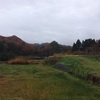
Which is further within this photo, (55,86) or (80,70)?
(80,70)

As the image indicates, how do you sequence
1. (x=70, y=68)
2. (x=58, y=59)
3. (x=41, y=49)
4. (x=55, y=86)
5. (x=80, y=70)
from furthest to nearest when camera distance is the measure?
(x=41, y=49)
(x=58, y=59)
(x=70, y=68)
(x=80, y=70)
(x=55, y=86)

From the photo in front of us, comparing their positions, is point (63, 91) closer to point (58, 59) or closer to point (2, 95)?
point (2, 95)

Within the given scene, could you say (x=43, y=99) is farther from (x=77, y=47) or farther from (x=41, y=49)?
(x=41, y=49)

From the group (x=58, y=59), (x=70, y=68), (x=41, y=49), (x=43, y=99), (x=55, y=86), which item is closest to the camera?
(x=43, y=99)

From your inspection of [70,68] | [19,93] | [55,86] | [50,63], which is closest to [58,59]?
→ [50,63]

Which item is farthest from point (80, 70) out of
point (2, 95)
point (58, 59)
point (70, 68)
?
point (58, 59)

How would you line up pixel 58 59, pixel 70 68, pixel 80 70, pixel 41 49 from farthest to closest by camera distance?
pixel 41 49, pixel 58 59, pixel 70 68, pixel 80 70

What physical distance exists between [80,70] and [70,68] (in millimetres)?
2715

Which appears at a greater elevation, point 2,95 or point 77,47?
point 77,47

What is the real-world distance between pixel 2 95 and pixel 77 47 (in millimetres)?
33125

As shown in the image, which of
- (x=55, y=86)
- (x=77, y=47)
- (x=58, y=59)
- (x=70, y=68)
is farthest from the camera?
(x=77, y=47)

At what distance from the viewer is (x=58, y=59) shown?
31.8 metres

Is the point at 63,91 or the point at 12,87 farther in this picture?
the point at 12,87

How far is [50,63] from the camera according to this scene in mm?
32688
